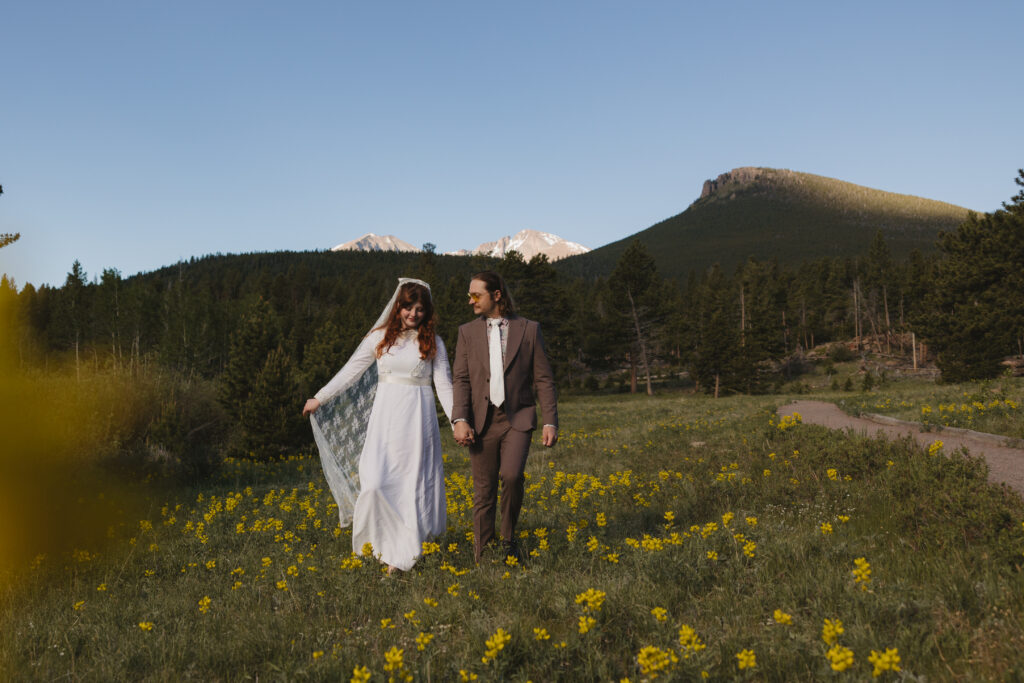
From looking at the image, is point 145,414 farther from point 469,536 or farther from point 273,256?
point 273,256

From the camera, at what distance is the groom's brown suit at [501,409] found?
4625 mm

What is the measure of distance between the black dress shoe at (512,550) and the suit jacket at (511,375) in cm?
97

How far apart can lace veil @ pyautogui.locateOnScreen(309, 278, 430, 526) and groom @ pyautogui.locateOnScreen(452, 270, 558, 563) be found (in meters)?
1.38

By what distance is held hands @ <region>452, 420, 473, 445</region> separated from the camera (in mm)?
4617

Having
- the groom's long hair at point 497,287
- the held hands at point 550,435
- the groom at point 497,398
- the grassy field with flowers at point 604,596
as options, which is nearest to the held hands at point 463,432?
the groom at point 497,398

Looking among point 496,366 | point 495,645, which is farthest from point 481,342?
point 495,645

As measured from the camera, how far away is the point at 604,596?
3.15 m

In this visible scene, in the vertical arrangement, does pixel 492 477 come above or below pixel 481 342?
below

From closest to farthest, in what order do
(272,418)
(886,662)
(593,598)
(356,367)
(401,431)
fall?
(886,662), (593,598), (401,431), (356,367), (272,418)

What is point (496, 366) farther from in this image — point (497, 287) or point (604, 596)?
point (604, 596)

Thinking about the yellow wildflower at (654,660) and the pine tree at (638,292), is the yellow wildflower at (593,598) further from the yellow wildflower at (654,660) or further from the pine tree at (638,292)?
the pine tree at (638,292)

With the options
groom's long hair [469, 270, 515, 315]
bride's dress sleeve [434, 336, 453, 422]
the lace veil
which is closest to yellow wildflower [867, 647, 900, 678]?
groom's long hair [469, 270, 515, 315]

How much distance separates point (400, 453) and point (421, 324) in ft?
3.96

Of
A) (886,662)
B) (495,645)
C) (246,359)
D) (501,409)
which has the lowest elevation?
(495,645)
